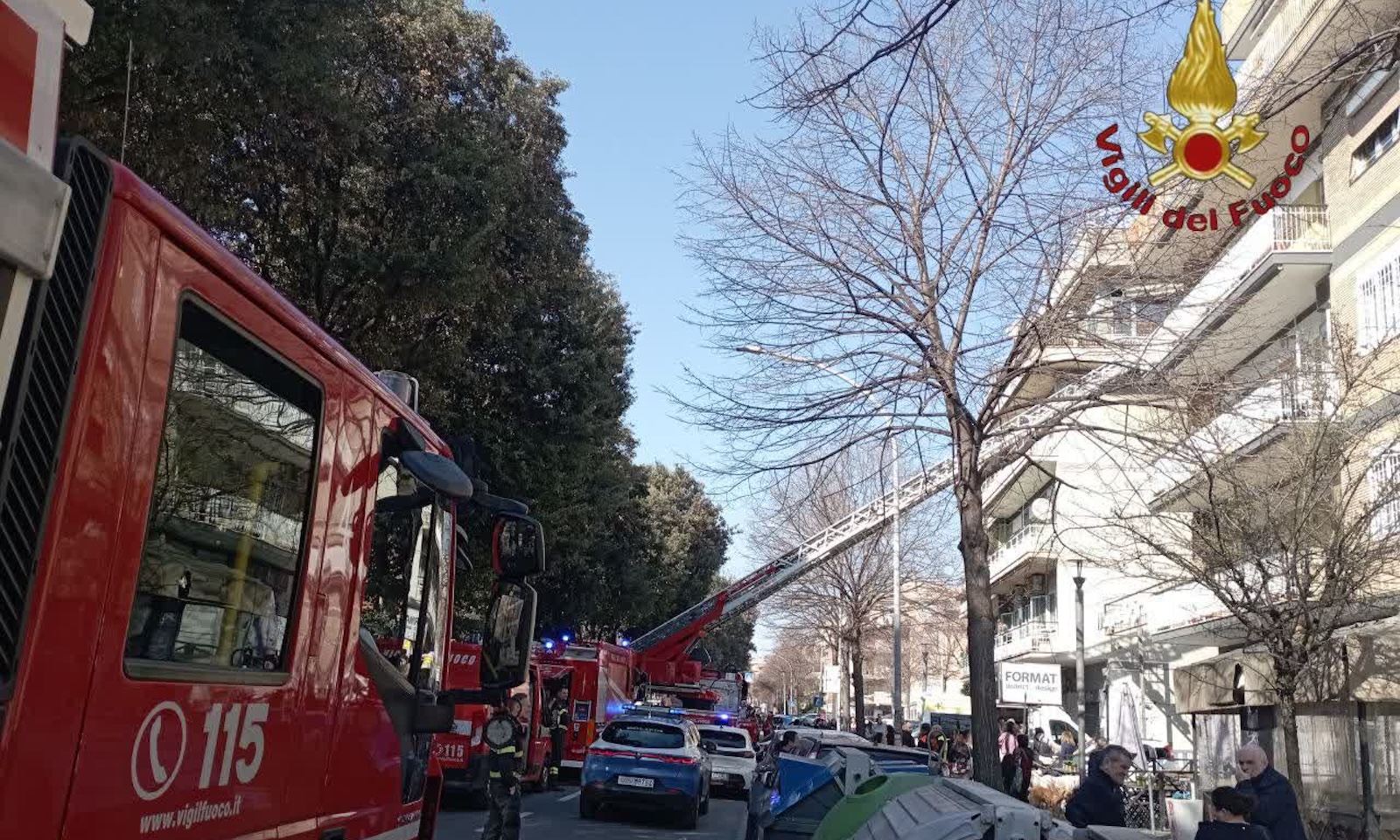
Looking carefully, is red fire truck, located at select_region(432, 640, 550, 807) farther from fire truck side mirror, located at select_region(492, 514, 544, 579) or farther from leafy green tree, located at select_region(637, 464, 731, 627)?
leafy green tree, located at select_region(637, 464, 731, 627)

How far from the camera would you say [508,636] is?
17.7 feet

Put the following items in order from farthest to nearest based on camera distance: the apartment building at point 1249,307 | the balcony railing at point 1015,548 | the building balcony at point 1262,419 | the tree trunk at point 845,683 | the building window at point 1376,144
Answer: the tree trunk at point 845,683, the balcony railing at point 1015,548, the building window at point 1376,144, the building balcony at point 1262,419, the apartment building at point 1249,307

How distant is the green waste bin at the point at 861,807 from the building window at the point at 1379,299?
13.5m

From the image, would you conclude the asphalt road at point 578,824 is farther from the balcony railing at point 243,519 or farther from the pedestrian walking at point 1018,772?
the balcony railing at point 243,519

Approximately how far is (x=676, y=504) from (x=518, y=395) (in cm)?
3419

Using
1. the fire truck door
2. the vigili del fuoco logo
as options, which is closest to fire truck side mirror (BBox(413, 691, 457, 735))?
the fire truck door

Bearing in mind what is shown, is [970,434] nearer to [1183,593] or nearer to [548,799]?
[548,799]

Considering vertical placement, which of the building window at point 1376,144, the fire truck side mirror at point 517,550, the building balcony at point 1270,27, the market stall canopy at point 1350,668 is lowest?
the fire truck side mirror at point 517,550

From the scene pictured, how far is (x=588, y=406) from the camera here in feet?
83.4

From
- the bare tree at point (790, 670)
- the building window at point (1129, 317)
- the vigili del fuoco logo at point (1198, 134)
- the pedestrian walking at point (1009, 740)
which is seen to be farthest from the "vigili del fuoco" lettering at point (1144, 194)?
the bare tree at point (790, 670)

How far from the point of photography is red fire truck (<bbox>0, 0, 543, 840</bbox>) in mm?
2508

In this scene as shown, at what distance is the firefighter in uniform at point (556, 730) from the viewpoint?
24.8 m

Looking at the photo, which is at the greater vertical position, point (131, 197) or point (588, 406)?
point (588, 406)

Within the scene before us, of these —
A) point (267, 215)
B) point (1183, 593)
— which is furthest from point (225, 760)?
point (1183, 593)
